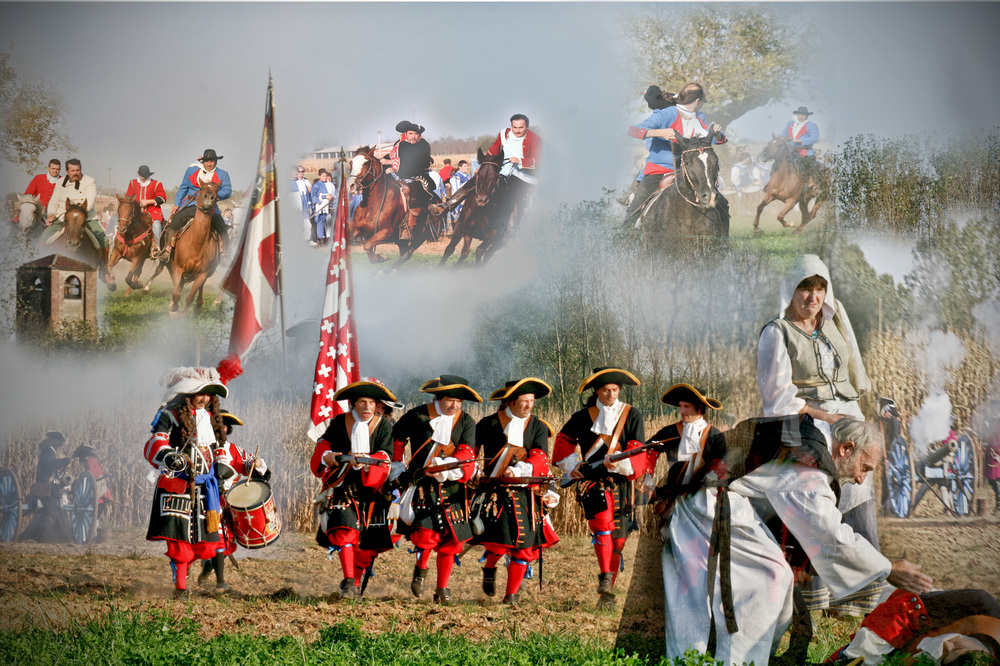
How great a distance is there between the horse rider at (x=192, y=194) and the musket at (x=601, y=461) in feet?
12.2

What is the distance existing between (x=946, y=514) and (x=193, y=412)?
6.40 metres

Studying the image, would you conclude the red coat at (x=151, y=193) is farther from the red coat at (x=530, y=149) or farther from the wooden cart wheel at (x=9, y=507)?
the red coat at (x=530, y=149)

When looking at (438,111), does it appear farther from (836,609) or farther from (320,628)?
(836,609)

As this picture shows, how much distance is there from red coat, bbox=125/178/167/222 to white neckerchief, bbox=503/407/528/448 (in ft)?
12.1

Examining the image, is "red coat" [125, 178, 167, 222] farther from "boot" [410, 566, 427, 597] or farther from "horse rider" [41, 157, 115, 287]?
"boot" [410, 566, 427, 597]

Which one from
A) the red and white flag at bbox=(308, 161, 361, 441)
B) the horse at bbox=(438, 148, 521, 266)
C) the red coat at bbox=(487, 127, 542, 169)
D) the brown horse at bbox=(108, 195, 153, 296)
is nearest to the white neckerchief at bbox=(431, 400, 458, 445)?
the red and white flag at bbox=(308, 161, 361, 441)

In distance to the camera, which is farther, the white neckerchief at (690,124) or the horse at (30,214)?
the horse at (30,214)

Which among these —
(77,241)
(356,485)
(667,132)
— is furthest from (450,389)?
(77,241)

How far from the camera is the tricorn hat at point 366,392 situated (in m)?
7.52

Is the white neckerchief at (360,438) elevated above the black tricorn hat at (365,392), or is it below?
below

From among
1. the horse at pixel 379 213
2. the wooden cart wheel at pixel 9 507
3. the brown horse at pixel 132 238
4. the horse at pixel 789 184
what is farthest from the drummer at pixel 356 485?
the horse at pixel 789 184

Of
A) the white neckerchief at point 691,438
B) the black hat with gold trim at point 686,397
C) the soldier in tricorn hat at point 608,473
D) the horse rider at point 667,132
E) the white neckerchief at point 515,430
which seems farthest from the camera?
the horse rider at point 667,132

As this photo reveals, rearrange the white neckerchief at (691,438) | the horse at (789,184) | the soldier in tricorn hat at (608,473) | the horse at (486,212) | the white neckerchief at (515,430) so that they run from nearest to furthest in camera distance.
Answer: the white neckerchief at (691,438) → the soldier in tricorn hat at (608,473) → the white neckerchief at (515,430) → the horse at (789,184) → the horse at (486,212)

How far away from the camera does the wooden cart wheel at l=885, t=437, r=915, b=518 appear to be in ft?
24.6
